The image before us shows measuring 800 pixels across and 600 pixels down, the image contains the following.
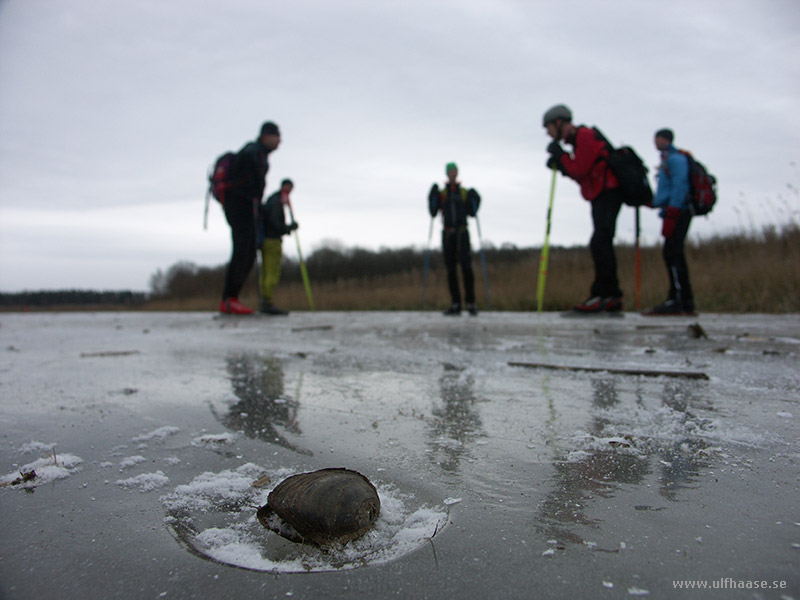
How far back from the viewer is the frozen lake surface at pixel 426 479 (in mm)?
830

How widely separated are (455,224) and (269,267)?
287 centimetres

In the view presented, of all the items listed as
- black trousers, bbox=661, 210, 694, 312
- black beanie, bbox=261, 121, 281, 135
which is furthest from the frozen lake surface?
black beanie, bbox=261, 121, 281, 135

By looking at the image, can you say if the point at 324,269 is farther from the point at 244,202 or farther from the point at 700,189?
the point at 700,189

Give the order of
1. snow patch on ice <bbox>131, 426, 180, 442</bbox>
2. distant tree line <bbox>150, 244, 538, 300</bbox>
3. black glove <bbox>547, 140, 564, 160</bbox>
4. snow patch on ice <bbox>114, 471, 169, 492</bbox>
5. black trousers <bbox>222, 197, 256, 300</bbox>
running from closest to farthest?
snow patch on ice <bbox>114, 471, 169, 492</bbox> < snow patch on ice <bbox>131, 426, 180, 442</bbox> < black glove <bbox>547, 140, 564, 160</bbox> < black trousers <bbox>222, 197, 256, 300</bbox> < distant tree line <bbox>150, 244, 538, 300</bbox>

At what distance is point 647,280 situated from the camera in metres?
9.84

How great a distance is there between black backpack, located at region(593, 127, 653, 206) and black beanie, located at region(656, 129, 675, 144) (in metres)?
Answer: 0.56

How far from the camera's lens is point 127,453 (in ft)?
4.72

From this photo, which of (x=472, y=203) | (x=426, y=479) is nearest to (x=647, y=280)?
(x=472, y=203)

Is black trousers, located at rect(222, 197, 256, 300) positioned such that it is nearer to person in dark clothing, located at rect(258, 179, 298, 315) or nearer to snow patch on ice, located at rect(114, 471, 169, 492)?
person in dark clothing, located at rect(258, 179, 298, 315)

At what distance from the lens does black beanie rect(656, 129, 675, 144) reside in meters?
6.17

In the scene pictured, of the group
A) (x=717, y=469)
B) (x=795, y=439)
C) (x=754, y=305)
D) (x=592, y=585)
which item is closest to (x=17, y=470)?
(x=592, y=585)

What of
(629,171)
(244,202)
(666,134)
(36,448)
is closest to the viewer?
(36,448)

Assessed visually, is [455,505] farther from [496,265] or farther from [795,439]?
[496,265]

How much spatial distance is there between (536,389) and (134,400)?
1.58 metres
